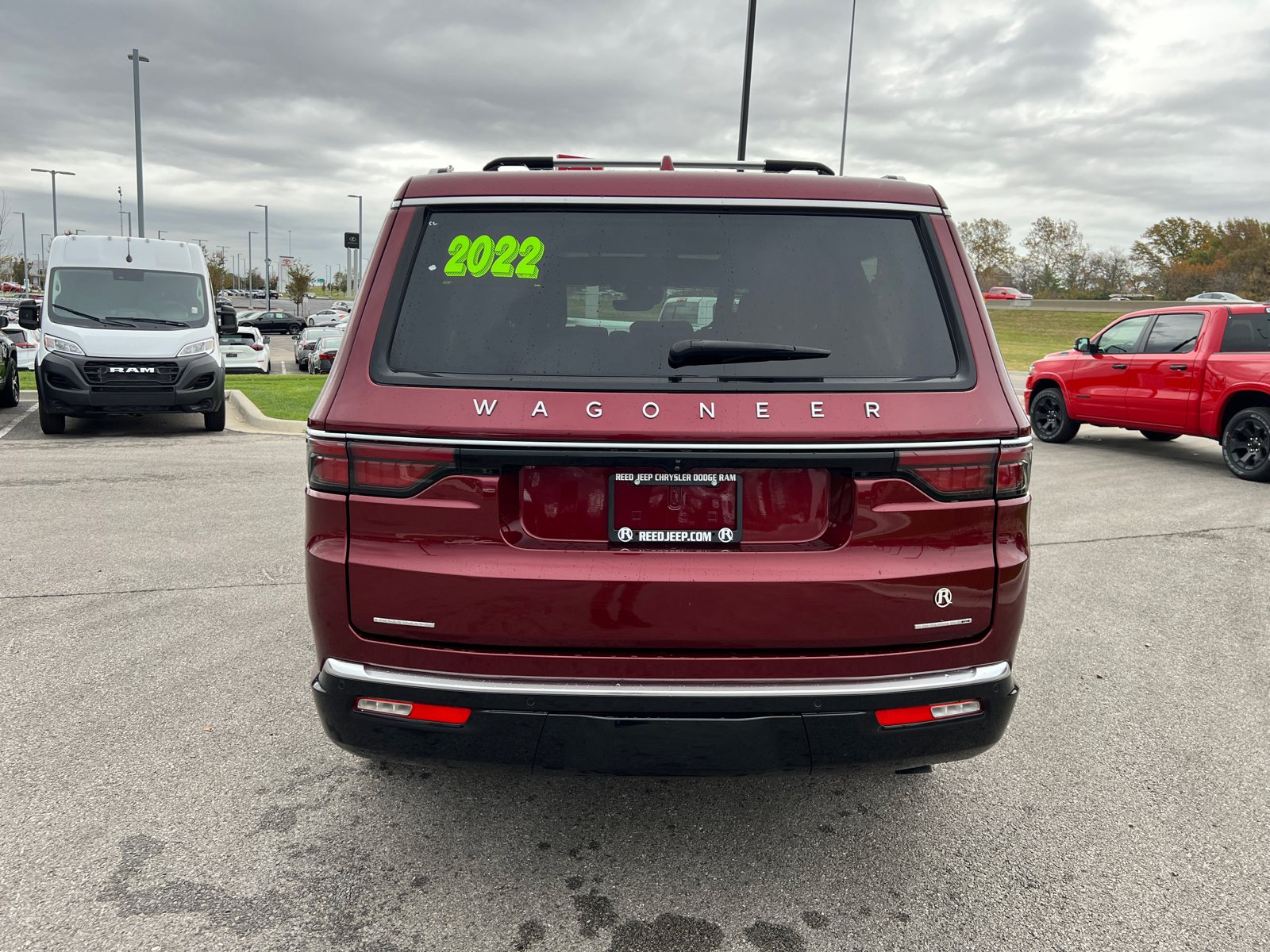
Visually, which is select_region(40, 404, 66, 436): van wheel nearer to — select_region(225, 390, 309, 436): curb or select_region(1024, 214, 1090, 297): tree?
select_region(225, 390, 309, 436): curb

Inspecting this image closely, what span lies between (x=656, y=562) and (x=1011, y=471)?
96 cm

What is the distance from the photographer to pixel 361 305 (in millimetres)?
2496

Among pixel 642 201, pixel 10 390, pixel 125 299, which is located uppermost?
pixel 642 201

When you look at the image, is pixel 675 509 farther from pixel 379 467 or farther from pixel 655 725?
pixel 379 467

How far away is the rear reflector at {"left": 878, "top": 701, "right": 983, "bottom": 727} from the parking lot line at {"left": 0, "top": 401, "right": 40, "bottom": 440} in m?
12.4

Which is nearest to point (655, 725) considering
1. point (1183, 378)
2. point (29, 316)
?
point (1183, 378)

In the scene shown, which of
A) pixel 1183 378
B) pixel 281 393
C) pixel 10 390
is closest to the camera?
pixel 1183 378

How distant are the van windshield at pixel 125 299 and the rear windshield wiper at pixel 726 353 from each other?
11397 millimetres

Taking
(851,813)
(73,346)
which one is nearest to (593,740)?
(851,813)

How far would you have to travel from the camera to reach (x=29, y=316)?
1174 centimetres

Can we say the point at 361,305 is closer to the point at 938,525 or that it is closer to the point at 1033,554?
the point at 938,525

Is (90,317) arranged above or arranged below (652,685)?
above

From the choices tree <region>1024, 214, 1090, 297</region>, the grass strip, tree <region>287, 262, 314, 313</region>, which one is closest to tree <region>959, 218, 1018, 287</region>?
tree <region>1024, 214, 1090, 297</region>

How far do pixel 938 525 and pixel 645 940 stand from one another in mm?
1308
